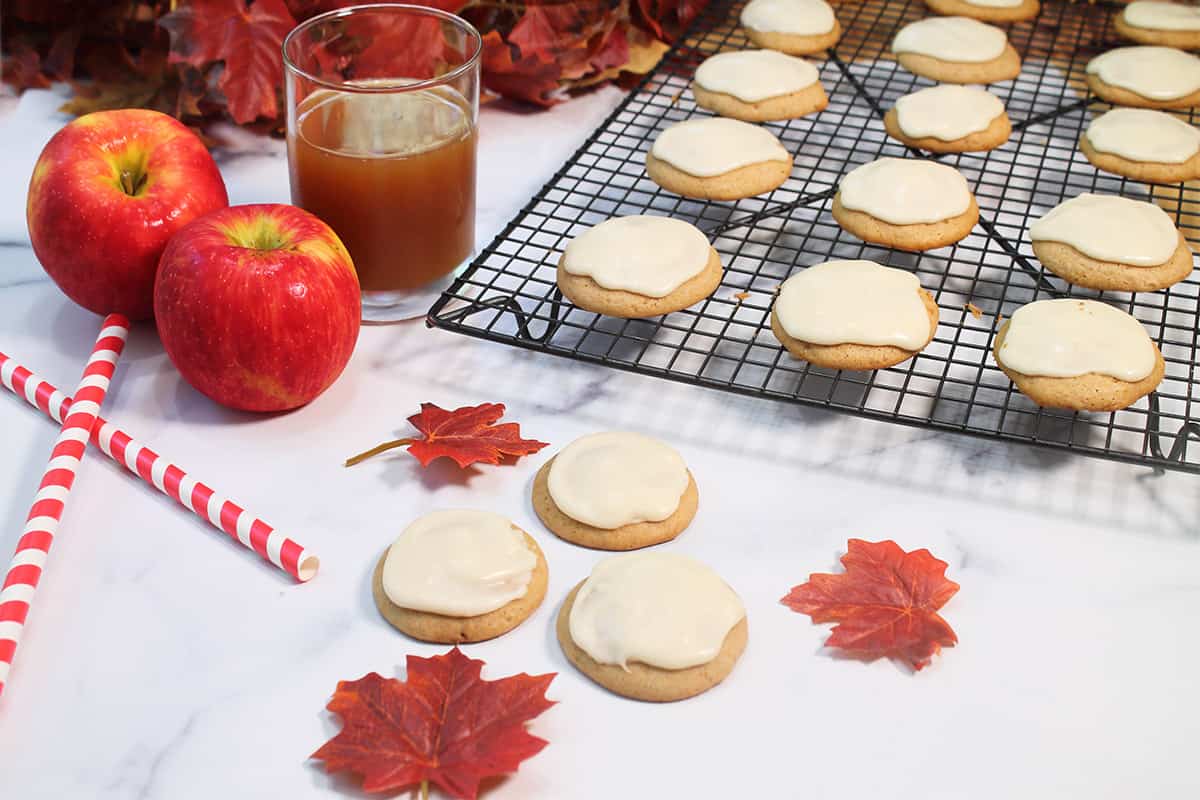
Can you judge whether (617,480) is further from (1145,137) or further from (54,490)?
(1145,137)

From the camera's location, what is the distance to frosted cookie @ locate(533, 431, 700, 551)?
48.2 inches

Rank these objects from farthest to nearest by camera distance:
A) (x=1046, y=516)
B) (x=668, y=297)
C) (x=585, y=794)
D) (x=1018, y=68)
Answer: (x=1018, y=68) < (x=668, y=297) < (x=1046, y=516) < (x=585, y=794)

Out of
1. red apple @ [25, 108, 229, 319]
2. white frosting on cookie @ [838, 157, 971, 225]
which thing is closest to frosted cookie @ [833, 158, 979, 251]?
white frosting on cookie @ [838, 157, 971, 225]

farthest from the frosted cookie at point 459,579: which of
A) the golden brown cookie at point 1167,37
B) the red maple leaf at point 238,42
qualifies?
the golden brown cookie at point 1167,37

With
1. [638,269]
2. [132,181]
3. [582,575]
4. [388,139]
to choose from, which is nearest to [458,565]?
[582,575]

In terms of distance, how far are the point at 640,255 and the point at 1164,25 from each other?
1.29 metres

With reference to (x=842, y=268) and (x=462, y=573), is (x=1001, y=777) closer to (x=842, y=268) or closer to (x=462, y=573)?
(x=462, y=573)

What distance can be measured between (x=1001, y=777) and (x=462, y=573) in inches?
20.9

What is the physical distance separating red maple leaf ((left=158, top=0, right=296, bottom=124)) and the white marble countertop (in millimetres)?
438

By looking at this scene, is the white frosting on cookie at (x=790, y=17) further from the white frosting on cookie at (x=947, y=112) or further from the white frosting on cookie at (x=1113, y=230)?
the white frosting on cookie at (x=1113, y=230)

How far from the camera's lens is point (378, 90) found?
1.36 metres

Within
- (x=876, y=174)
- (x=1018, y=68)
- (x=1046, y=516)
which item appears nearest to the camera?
(x=1046, y=516)

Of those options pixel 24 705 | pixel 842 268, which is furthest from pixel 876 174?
pixel 24 705

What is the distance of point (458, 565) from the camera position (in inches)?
44.8
